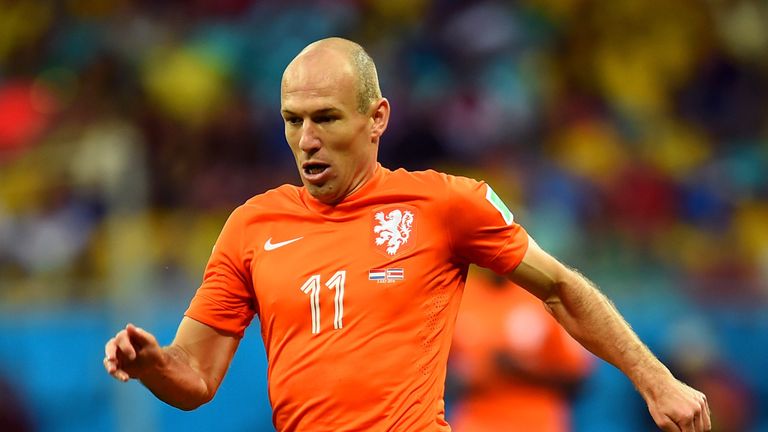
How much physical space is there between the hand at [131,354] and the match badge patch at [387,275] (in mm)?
762

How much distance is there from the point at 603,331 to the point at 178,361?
148cm

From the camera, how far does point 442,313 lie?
4.59 meters

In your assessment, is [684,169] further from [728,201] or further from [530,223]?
[530,223]

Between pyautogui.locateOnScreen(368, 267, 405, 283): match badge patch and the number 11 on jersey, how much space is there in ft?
0.32

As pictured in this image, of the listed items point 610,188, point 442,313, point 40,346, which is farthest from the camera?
point 610,188

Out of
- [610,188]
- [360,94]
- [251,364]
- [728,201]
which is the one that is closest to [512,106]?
[610,188]

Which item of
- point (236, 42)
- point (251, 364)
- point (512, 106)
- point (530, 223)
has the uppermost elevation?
point (236, 42)

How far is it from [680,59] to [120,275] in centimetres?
581

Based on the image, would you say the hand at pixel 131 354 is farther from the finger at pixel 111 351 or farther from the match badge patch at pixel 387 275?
the match badge patch at pixel 387 275

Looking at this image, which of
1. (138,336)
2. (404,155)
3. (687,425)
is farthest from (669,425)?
(404,155)

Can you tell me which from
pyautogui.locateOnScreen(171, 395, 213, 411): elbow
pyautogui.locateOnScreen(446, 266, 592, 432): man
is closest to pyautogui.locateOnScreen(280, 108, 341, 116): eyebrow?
pyautogui.locateOnScreen(171, 395, 213, 411): elbow

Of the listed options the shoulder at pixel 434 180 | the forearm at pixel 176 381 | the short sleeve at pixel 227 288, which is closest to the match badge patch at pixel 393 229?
the shoulder at pixel 434 180

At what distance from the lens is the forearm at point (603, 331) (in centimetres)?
449

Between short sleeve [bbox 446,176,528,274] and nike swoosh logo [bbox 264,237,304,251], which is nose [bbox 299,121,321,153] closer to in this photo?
nike swoosh logo [bbox 264,237,304,251]
